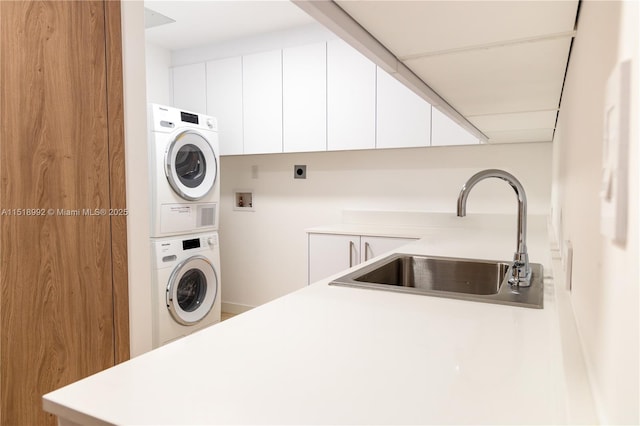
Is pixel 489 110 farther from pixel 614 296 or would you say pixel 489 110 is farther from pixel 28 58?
→ pixel 28 58

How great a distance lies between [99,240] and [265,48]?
8.34ft

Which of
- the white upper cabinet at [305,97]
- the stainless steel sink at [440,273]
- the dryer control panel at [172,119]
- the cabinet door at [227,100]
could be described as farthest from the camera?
the cabinet door at [227,100]

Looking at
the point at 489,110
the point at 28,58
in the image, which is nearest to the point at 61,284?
the point at 28,58

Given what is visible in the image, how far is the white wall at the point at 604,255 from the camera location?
336 millimetres

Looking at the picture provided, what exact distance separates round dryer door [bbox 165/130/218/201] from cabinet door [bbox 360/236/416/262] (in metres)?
1.35

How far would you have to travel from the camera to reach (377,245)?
3.02m

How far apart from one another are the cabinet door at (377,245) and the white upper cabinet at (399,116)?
0.74 metres

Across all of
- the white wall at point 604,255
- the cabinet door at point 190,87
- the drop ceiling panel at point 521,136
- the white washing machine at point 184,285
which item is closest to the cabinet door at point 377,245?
the drop ceiling panel at point 521,136

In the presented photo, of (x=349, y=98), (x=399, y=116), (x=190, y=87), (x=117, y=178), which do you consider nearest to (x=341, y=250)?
(x=399, y=116)

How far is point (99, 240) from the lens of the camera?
1921mm

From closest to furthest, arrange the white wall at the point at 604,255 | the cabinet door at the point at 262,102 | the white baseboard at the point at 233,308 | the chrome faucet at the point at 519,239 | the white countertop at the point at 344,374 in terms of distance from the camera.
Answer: the white wall at the point at 604,255, the white countertop at the point at 344,374, the chrome faucet at the point at 519,239, the cabinet door at the point at 262,102, the white baseboard at the point at 233,308

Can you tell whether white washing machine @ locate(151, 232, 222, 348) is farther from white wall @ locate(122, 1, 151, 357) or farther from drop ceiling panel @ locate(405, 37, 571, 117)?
drop ceiling panel @ locate(405, 37, 571, 117)

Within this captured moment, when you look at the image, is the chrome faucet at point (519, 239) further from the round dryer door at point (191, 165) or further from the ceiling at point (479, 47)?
the round dryer door at point (191, 165)

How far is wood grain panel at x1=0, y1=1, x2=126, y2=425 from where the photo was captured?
1.65 meters
